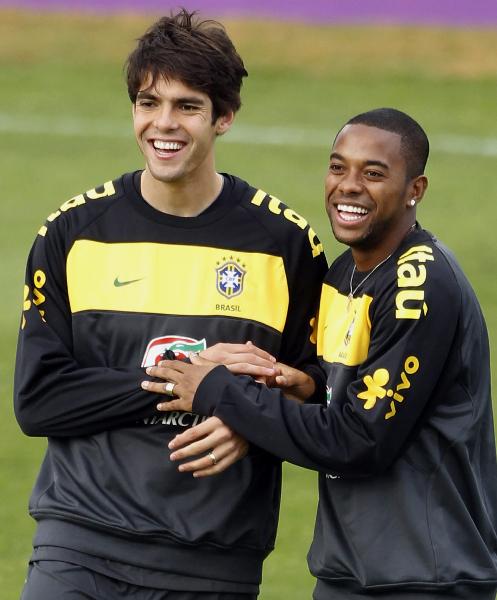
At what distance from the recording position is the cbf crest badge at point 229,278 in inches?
221

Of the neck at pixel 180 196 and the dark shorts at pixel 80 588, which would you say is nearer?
the dark shorts at pixel 80 588

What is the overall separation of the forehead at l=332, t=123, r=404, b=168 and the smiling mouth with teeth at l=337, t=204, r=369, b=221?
0.15 meters

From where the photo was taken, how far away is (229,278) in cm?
563

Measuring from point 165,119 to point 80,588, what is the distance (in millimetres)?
1555

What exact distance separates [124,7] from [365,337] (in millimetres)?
18404

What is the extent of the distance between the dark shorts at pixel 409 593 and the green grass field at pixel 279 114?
5.81 metres

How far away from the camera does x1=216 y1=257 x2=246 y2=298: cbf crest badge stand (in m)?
5.62

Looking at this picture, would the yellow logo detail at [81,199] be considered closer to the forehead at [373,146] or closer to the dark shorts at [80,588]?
the forehead at [373,146]

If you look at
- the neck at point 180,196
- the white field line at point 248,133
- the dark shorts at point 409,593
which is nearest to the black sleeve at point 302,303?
the neck at point 180,196

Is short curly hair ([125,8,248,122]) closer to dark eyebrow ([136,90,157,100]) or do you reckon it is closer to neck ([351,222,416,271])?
dark eyebrow ([136,90,157,100])

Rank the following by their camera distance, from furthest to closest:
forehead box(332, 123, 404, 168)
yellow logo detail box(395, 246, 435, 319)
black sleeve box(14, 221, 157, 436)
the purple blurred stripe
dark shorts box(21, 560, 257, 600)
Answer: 1. the purple blurred stripe
2. black sleeve box(14, 221, 157, 436)
3. dark shorts box(21, 560, 257, 600)
4. forehead box(332, 123, 404, 168)
5. yellow logo detail box(395, 246, 435, 319)

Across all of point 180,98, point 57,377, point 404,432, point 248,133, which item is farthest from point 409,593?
point 248,133

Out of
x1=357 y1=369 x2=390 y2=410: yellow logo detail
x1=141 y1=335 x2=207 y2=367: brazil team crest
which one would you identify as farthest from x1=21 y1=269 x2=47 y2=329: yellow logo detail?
x1=357 y1=369 x2=390 y2=410: yellow logo detail

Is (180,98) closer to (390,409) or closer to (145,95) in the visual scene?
(145,95)
